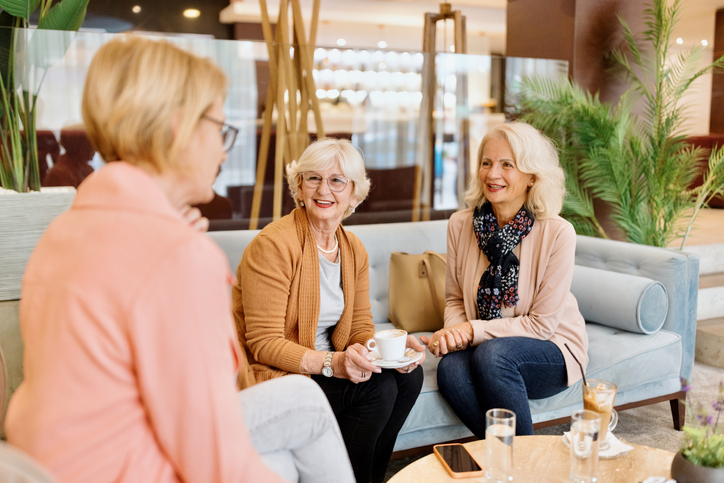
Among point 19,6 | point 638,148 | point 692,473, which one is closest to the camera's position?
point 692,473

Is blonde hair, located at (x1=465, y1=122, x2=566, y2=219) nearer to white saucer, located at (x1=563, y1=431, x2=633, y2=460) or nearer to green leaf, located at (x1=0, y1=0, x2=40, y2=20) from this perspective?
white saucer, located at (x1=563, y1=431, x2=633, y2=460)

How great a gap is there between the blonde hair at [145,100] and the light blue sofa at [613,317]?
1402mm

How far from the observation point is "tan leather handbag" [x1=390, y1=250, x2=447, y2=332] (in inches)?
97.5

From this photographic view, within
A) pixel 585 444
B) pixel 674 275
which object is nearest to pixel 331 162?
pixel 585 444

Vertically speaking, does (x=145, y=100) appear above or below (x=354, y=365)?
above

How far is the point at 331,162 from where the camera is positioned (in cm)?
189

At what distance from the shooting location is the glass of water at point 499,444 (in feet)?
4.10

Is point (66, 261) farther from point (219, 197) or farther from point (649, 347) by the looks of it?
point (219, 197)

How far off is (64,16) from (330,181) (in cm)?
172

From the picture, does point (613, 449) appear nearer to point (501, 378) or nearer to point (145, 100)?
point (501, 378)

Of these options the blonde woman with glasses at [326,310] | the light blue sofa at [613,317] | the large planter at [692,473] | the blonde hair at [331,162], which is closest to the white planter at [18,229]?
the light blue sofa at [613,317]

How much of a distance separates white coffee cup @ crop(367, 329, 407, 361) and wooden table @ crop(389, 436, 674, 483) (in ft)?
1.06

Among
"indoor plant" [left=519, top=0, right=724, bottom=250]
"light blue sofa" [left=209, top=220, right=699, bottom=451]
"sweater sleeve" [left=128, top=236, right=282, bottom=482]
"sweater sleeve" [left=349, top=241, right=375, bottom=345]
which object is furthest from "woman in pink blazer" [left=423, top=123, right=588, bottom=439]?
"indoor plant" [left=519, top=0, right=724, bottom=250]

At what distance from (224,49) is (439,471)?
8.36ft
